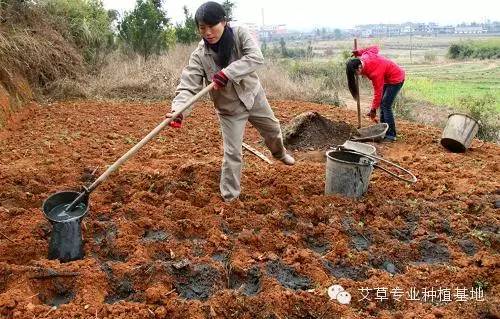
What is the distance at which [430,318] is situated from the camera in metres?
2.86

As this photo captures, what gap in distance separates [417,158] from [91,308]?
469cm

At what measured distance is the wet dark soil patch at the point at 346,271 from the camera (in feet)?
11.4

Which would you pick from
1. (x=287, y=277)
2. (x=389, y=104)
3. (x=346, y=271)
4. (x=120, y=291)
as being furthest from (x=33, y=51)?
(x=346, y=271)

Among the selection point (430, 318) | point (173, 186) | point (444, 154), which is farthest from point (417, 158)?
point (430, 318)

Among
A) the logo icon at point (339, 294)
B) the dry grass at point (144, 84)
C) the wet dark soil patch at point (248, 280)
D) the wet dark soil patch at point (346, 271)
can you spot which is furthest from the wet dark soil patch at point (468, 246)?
the dry grass at point (144, 84)

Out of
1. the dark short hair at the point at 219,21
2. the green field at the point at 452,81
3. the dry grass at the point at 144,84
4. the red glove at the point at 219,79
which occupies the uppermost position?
the dark short hair at the point at 219,21

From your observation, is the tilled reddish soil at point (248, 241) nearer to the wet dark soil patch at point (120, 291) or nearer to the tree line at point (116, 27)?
the wet dark soil patch at point (120, 291)

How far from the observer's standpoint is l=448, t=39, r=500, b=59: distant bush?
38.2m

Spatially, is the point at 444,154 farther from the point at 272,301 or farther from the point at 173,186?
the point at 272,301

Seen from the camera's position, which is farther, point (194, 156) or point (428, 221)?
point (194, 156)

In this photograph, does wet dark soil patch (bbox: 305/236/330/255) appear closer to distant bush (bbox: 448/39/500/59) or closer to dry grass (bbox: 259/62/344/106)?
dry grass (bbox: 259/62/344/106)

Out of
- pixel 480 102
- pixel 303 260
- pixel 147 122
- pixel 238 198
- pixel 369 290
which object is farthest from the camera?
pixel 480 102

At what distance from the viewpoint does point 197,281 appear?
3.33 meters

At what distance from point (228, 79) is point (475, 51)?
130 feet
